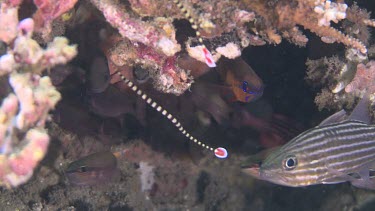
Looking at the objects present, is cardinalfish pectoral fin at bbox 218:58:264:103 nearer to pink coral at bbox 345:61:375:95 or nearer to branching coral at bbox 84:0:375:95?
branching coral at bbox 84:0:375:95

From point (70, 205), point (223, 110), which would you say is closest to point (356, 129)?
point (223, 110)

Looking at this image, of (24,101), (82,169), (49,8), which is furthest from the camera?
(82,169)

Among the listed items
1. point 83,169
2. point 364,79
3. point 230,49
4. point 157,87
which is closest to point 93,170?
point 83,169

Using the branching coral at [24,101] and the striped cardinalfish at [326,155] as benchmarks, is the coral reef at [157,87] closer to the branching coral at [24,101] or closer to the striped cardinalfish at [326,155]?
the branching coral at [24,101]

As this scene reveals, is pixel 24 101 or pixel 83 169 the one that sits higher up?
pixel 24 101

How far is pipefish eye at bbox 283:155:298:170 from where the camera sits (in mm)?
3074

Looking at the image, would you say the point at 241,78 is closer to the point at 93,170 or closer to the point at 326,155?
the point at 326,155

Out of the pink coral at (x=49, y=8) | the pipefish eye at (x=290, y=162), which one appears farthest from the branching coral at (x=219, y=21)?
the pipefish eye at (x=290, y=162)

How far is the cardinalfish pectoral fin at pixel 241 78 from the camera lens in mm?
3756

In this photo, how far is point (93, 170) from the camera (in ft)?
14.2

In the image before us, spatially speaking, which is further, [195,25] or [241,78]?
[241,78]

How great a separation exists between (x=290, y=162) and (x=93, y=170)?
96.8 inches

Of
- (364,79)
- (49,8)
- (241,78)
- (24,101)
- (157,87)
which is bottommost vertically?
(157,87)

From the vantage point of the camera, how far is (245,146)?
220 inches
